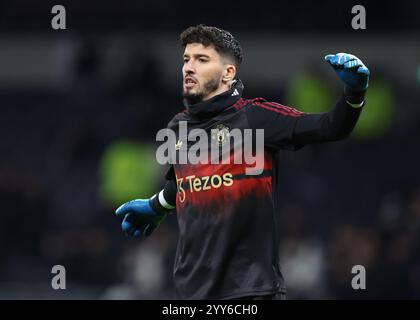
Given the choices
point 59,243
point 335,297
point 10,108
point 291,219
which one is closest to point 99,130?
point 10,108

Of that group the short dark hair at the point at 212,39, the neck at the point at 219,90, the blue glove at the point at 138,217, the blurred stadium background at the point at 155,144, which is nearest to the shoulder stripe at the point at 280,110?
the neck at the point at 219,90

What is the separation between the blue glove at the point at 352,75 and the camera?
5.37 metres

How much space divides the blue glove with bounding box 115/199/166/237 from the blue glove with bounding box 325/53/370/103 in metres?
1.68

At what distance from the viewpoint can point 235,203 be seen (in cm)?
563

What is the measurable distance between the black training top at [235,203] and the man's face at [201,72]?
0.06 meters

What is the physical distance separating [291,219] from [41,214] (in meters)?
3.18

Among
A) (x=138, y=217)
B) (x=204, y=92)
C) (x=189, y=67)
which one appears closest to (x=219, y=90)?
(x=204, y=92)

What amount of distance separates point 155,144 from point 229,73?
788cm

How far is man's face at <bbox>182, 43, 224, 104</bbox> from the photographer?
581 cm

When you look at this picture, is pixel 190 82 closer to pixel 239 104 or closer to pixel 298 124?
pixel 239 104

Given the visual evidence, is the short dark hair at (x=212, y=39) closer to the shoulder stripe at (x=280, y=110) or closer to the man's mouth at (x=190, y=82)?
the man's mouth at (x=190, y=82)

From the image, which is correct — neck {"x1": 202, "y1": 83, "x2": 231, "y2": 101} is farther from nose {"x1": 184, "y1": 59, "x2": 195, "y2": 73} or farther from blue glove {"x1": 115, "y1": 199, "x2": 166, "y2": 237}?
blue glove {"x1": 115, "y1": 199, "x2": 166, "y2": 237}

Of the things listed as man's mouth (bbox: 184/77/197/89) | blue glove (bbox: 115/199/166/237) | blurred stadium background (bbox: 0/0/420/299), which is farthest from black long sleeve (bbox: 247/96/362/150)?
blurred stadium background (bbox: 0/0/420/299)

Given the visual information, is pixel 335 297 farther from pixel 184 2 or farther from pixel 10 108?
pixel 184 2
